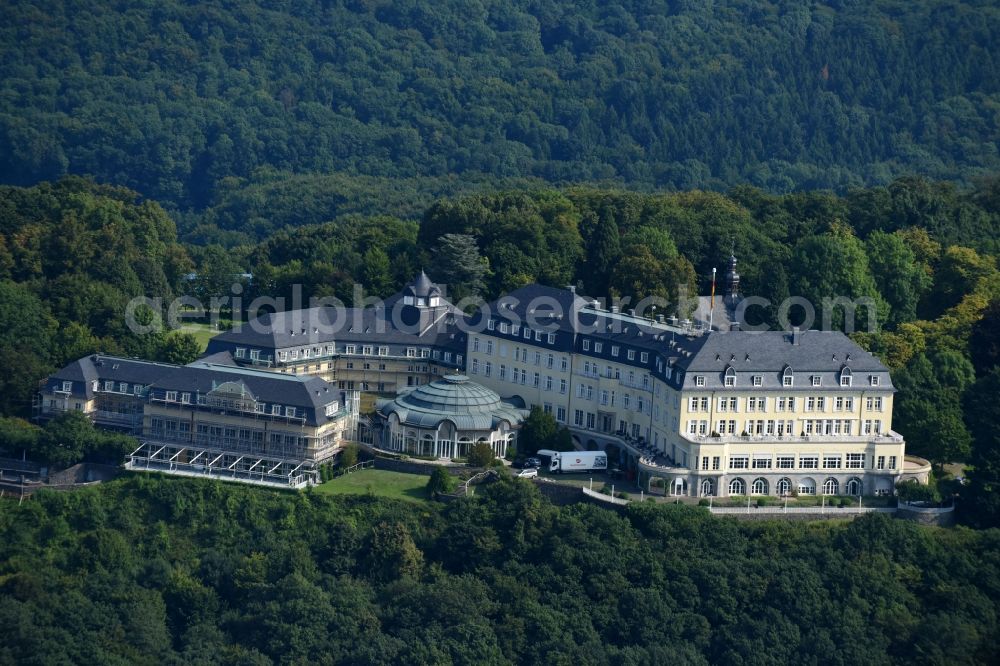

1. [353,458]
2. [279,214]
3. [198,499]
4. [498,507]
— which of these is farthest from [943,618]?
[279,214]

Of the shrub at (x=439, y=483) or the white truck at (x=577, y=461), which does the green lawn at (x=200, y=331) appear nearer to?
the shrub at (x=439, y=483)

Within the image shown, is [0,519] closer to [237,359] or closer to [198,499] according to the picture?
[198,499]

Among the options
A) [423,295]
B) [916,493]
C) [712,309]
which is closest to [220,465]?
[423,295]

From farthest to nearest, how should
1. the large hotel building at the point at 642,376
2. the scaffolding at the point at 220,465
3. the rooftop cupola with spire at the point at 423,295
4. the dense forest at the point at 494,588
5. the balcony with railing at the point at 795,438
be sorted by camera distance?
the rooftop cupola with spire at the point at 423,295
the scaffolding at the point at 220,465
the large hotel building at the point at 642,376
the balcony with railing at the point at 795,438
the dense forest at the point at 494,588

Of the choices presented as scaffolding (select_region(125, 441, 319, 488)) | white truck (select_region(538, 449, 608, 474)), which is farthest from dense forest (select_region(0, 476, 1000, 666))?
white truck (select_region(538, 449, 608, 474))

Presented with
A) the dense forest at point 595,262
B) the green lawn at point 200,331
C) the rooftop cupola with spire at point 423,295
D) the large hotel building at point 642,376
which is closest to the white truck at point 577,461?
the large hotel building at point 642,376
